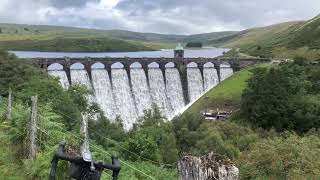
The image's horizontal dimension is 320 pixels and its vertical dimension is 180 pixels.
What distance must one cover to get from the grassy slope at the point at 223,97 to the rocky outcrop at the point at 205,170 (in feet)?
263

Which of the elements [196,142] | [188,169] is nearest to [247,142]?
[196,142]

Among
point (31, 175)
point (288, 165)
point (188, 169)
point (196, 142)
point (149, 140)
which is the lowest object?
point (196, 142)

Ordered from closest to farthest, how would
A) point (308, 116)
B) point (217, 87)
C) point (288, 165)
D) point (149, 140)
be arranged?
point (288, 165)
point (149, 140)
point (308, 116)
point (217, 87)

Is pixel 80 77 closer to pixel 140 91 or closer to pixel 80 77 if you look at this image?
pixel 80 77

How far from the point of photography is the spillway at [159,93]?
89.5 m

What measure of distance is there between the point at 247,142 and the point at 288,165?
36.7 m

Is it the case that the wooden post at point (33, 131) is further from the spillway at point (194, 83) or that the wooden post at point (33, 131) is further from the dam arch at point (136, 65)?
the spillway at point (194, 83)

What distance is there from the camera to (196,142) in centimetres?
6212

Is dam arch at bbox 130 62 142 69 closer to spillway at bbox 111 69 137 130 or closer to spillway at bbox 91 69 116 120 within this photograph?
spillway at bbox 111 69 137 130

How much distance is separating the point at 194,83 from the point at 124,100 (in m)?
20.7

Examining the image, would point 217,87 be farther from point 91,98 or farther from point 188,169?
point 188,169

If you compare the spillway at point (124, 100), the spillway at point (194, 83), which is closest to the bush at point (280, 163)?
the spillway at point (124, 100)

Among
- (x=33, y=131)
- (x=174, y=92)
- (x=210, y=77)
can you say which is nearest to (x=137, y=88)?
(x=174, y=92)

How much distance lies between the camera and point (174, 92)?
93875 millimetres
